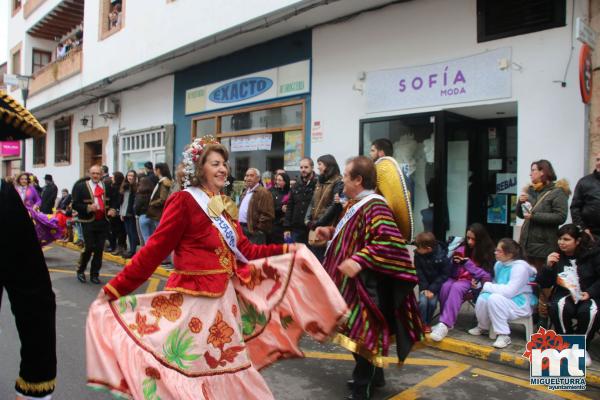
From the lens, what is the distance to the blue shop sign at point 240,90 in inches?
437

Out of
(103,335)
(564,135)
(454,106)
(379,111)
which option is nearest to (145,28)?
(379,111)

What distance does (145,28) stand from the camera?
45.8ft

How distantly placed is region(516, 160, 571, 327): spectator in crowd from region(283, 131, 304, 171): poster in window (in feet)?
16.7

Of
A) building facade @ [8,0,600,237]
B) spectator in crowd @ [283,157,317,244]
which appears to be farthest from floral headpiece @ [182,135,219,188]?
building facade @ [8,0,600,237]

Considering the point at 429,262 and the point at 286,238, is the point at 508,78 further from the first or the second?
the point at 286,238

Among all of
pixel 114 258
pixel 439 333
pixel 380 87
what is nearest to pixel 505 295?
pixel 439 333

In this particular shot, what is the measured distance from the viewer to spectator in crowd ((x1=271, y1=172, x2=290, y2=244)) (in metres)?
8.27

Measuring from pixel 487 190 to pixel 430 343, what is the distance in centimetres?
380

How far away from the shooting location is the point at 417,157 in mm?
8547

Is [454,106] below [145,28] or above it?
below

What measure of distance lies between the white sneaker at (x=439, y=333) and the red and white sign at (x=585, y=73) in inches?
124

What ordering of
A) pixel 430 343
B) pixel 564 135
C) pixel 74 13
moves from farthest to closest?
pixel 74 13, pixel 564 135, pixel 430 343

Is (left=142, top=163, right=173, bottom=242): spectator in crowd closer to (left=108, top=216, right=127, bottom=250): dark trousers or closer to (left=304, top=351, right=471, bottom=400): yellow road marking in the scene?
(left=108, top=216, right=127, bottom=250): dark trousers

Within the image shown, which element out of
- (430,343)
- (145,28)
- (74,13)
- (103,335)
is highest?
(74,13)
